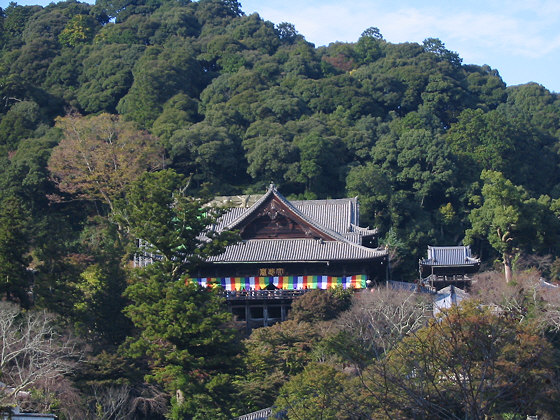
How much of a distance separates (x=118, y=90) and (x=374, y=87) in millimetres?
17562

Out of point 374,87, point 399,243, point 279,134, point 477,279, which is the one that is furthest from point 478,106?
point 477,279

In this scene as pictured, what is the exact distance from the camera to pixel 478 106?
5803cm

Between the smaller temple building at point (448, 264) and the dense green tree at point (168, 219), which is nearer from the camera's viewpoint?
the dense green tree at point (168, 219)

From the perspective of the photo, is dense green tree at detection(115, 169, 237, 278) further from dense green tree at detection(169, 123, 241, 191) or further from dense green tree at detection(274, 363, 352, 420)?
dense green tree at detection(169, 123, 241, 191)

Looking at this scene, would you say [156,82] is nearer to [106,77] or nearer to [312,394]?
[106,77]

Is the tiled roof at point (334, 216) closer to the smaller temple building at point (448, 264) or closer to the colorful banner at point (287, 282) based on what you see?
the colorful banner at point (287, 282)

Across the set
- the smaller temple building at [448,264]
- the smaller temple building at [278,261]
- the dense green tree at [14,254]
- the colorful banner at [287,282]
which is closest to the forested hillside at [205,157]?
the dense green tree at [14,254]

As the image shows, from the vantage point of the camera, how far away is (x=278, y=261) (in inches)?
1120

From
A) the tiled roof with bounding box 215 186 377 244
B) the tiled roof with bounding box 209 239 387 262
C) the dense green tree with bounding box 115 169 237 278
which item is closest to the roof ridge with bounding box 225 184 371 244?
the tiled roof with bounding box 209 239 387 262

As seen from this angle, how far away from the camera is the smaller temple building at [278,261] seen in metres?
A: 28.4

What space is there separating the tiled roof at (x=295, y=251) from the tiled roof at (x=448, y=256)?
8.28 meters

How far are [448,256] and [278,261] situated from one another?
424 inches

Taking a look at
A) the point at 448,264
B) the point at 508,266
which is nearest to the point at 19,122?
the point at 448,264

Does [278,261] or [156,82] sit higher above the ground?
[156,82]
